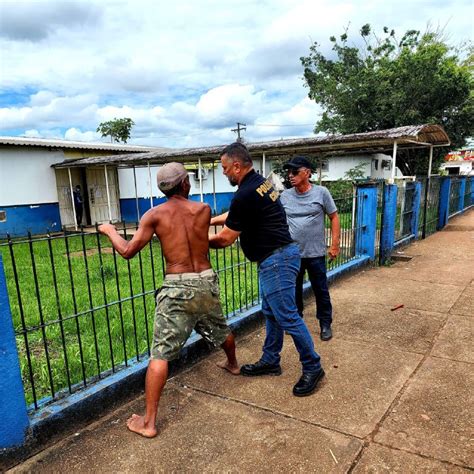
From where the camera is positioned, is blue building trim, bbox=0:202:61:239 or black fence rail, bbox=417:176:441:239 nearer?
black fence rail, bbox=417:176:441:239

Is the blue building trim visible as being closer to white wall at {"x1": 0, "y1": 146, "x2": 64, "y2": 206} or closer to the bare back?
white wall at {"x1": 0, "y1": 146, "x2": 64, "y2": 206}

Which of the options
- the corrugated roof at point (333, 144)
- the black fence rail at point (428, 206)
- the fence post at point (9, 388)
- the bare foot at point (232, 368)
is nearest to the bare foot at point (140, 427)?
the fence post at point (9, 388)

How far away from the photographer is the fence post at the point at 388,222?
706cm

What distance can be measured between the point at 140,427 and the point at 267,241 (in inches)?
58.6

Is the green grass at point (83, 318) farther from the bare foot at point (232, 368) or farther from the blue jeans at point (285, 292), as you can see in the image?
the blue jeans at point (285, 292)

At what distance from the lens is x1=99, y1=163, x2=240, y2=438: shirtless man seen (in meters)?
2.49

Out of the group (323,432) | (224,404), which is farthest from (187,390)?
(323,432)

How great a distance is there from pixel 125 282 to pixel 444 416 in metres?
5.19

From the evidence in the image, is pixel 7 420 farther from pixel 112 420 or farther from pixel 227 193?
pixel 227 193

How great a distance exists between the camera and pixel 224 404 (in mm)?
2885

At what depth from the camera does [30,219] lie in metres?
13.8

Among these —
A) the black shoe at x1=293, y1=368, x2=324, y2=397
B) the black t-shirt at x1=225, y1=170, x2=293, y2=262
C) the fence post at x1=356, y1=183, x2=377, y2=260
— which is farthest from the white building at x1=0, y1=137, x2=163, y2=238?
the black shoe at x1=293, y1=368, x2=324, y2=397

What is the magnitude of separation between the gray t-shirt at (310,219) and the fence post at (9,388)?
2.44 meters

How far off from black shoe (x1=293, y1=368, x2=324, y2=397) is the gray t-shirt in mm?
1185
